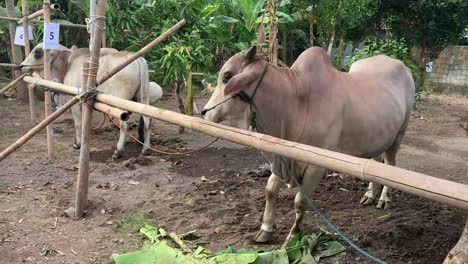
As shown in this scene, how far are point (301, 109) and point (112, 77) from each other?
11.8 feet

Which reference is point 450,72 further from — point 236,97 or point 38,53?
point 236,97

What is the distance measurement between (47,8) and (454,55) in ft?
35.5

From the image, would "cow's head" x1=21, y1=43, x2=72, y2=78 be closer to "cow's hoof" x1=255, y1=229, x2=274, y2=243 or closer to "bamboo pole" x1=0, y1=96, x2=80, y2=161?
"bamboo pole" x1=0, y1=96, x2=80, y2=161

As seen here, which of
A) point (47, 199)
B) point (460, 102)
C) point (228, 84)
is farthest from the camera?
point (460, 102)

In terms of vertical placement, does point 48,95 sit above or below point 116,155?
above

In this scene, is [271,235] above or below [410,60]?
below

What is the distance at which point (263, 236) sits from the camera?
3893mm

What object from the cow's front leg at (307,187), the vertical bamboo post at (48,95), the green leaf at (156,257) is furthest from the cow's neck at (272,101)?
the vertical bamboo post at (48,95)

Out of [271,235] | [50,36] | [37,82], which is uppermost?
[50,36]

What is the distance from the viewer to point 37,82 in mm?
5270

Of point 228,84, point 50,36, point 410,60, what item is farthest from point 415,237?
point 410,60

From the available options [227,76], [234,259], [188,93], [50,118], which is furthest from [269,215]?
[188,93]

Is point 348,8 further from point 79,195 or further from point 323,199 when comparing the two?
point 79,195

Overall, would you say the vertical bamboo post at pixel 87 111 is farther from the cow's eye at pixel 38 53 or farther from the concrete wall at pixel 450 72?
the concrete wall at pixel 450 72
